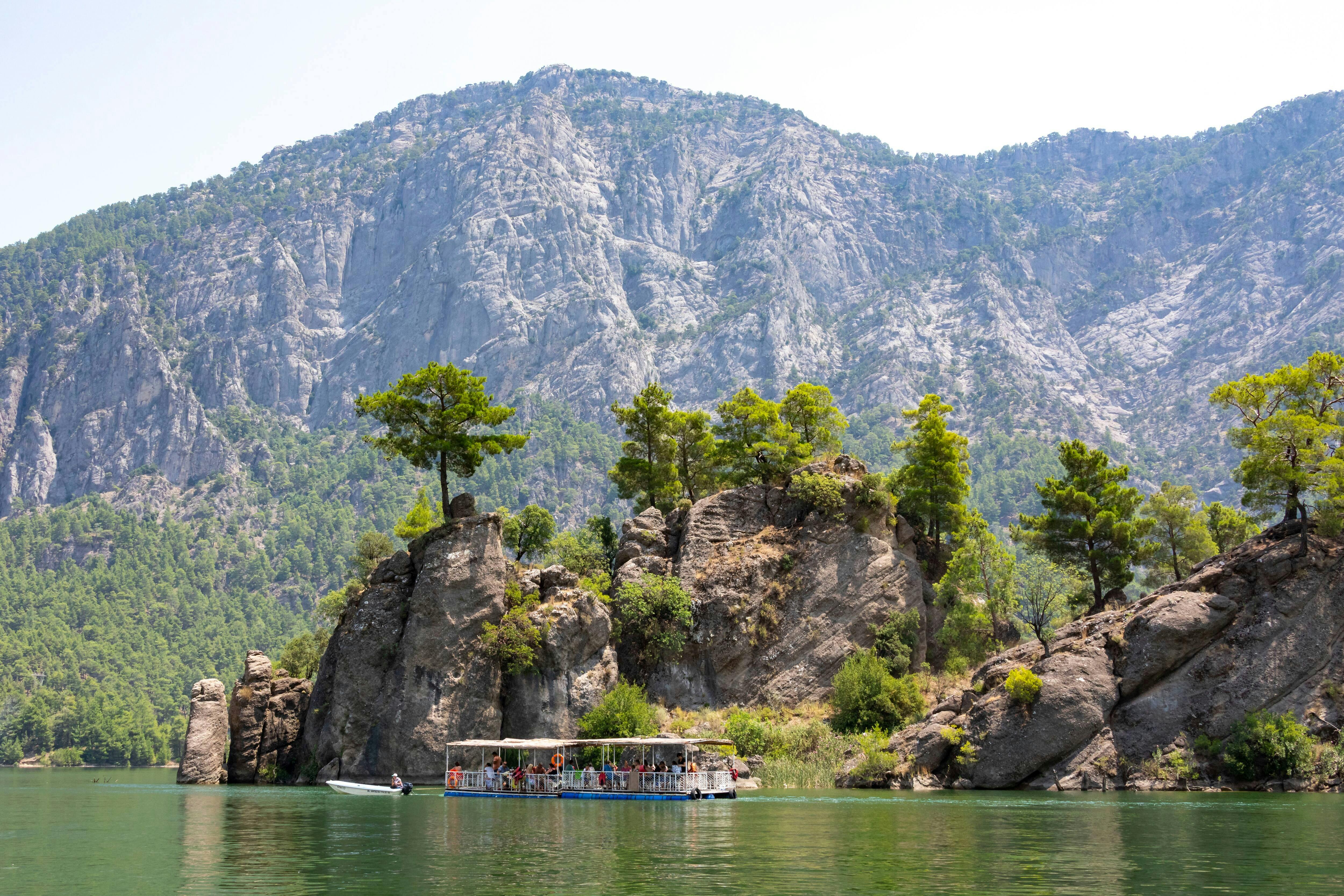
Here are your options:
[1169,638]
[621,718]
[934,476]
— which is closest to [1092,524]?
[934,476]

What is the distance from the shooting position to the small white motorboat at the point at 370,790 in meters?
68.2

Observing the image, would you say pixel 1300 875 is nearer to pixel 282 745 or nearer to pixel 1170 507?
pixel 1170 507

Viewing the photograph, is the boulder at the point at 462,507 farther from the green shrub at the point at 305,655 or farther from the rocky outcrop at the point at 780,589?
the green shrub at the point at 305,655

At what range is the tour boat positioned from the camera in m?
62.2

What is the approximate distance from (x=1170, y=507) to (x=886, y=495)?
22960mm

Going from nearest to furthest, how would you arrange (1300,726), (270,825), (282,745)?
1. (270,825)
2. (1300,726)
3. (282,745)

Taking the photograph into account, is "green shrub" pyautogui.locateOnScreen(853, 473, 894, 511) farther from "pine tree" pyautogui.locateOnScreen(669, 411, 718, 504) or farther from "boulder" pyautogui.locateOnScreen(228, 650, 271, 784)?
"boulder" pyautogui.locateOnScreen(228, 650, 271, 784)

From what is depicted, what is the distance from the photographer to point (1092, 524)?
81250 millimetres

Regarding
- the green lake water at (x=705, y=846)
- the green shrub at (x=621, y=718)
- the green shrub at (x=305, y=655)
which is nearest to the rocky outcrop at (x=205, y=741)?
the green shrub at (x=305, y=655)

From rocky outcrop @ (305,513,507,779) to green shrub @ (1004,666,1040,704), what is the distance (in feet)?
114

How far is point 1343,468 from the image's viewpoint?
66375 mm

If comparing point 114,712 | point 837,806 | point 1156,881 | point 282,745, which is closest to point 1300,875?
point 1156,881

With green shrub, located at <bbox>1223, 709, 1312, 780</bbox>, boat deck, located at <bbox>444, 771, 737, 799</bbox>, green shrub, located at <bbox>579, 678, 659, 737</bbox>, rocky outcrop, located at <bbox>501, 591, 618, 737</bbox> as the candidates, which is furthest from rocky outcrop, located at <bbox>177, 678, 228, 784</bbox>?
green shrub, located at <bbox>1223, 709, 1312, 780</bbox>

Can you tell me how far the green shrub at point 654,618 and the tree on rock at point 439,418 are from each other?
14.0 meters
